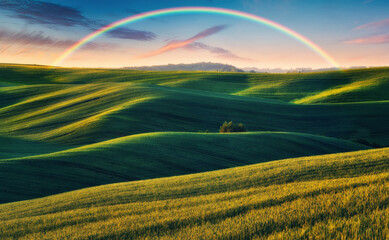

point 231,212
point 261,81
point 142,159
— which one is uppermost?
point 261,81

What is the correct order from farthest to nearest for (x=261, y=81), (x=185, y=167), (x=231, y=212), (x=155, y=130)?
(x=261, y=81), (x=155, y=130), (x=185, y=167), (x=231, y=212)

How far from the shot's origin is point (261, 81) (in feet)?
338

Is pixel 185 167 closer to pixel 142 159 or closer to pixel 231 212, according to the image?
pixel 142 159

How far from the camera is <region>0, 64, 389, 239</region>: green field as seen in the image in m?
7.26

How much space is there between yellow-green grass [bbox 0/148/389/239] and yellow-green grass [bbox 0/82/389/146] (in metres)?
26.8

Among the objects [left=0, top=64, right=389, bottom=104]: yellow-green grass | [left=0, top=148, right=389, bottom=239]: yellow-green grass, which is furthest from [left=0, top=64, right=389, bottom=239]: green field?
[left=0, top=64, right=389, bottom=104]: yellow-green grass

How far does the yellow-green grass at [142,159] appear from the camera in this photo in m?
20.7

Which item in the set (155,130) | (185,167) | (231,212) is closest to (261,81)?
(155,130)

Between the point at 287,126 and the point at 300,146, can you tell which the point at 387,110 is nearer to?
the point at 287,126

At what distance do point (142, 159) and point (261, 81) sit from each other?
272 ft

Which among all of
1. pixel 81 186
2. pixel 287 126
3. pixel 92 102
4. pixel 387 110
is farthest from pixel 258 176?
pixel 387 110

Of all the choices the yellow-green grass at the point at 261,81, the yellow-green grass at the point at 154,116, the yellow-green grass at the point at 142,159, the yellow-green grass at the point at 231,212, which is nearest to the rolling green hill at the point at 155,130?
the yellow-green grass at the point at 142,159

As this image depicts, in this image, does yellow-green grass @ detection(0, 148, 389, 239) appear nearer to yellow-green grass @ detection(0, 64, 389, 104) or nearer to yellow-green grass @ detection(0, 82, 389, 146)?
yellow-green grass @ detection(0, 82, 389, 146)

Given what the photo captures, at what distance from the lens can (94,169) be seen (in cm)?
2317
